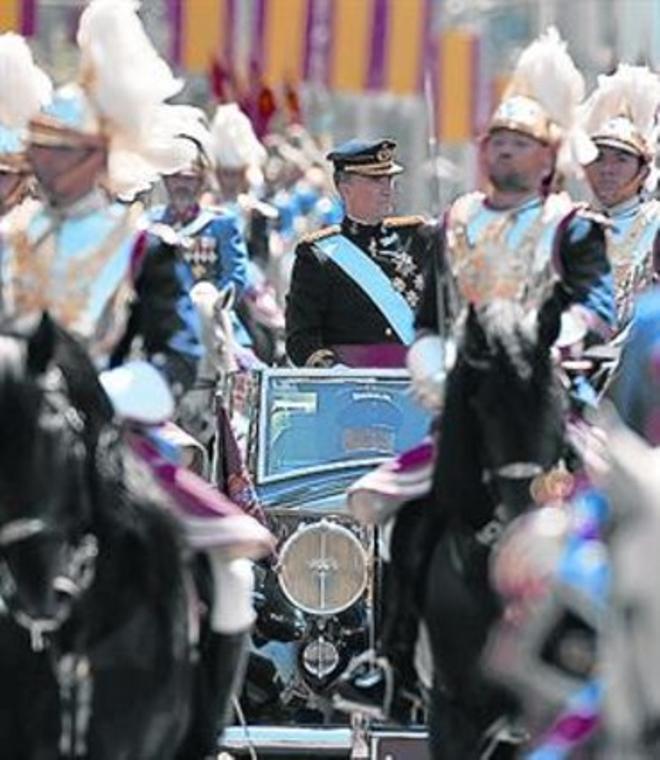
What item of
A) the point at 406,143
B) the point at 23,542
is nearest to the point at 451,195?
the point at 23,542

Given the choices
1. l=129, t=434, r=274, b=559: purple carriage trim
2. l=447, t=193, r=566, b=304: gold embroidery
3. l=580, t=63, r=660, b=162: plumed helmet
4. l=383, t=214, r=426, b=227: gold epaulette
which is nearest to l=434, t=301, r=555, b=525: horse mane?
l=447, t=193, r=566, b=304: gold embroidery

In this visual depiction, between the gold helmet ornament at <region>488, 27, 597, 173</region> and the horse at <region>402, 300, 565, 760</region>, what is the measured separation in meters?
0.51

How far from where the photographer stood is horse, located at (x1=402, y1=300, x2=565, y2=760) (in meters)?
10.2

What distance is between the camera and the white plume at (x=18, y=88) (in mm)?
11414

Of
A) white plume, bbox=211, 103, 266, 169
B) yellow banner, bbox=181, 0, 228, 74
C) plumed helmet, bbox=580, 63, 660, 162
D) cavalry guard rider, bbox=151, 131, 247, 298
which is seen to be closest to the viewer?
plumed helmet, bbox=580, 63, 660, 162

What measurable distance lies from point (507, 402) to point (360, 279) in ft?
14.8

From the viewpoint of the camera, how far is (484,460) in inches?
405

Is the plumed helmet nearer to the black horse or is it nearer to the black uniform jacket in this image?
the black uniform jacket

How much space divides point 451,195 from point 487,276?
4.51ft

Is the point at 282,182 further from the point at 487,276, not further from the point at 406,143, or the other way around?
the point at 406,143

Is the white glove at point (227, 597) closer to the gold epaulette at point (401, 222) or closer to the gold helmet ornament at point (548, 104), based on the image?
the gold helmet ornament at point (548, 104)

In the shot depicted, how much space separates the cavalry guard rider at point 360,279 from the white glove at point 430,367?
3597 millimetres

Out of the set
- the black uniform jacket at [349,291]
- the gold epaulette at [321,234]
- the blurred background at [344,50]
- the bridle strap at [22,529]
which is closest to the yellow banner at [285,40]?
the blurred background at [344,50]

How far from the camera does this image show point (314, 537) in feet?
43.3
